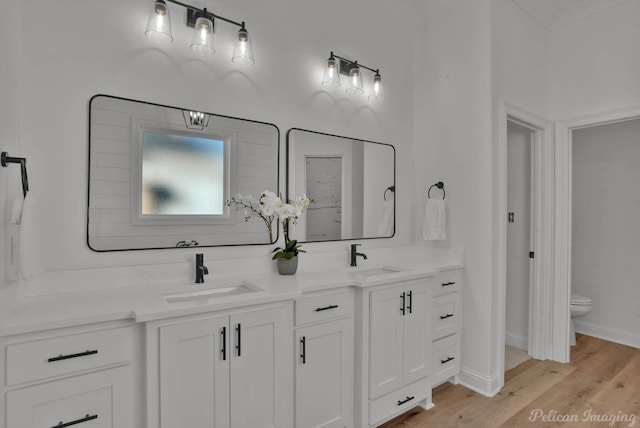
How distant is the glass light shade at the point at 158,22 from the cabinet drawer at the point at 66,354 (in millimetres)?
1448

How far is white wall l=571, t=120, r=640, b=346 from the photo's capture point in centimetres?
353

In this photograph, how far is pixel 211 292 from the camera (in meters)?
1.83

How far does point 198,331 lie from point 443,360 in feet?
6.26

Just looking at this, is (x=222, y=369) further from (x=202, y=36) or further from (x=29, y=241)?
(x=202, y=36)

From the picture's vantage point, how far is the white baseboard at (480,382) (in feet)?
8.30

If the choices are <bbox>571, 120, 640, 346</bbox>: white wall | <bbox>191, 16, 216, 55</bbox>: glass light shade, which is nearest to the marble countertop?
<bbox>191, 16, 216, 55</bbox>: glass light shade

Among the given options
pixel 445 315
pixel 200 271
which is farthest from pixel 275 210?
pixel 445 315

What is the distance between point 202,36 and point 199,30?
0.04 m

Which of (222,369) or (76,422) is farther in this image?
(222,369)

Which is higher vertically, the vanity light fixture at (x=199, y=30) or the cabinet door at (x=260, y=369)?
the vanity light fixture at (x=199, y=30)

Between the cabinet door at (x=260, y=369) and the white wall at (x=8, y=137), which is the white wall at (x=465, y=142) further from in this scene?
the white wall at (x=8, y=137)

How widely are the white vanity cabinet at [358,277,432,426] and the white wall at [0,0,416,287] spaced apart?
2.01ft

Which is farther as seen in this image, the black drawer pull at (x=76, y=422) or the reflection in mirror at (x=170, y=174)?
the reflection in mirror at (x=170, y=174)

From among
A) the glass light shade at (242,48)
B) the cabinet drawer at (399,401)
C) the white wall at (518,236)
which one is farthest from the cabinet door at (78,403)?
the white wall at (518,236)
